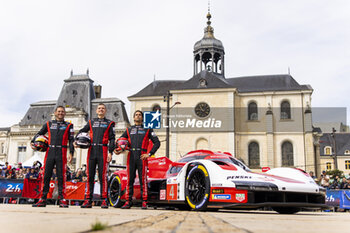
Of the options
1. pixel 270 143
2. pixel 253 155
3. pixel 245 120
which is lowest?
pixel 253 155

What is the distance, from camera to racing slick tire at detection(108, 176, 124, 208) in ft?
29.0

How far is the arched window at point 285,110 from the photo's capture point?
43.4m

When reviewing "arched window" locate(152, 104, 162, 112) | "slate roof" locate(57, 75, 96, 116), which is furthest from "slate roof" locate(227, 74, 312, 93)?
"slate roof" locate(57, 75, 96, 116)

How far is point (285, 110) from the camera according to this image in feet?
144

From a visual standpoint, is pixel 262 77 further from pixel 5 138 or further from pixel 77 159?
pixel 5 138

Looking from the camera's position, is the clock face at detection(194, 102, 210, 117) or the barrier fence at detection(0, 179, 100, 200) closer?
the barrier fence at detection(0, 179, 100, 200)

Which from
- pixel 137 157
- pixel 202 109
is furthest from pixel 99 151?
pixel 202 109

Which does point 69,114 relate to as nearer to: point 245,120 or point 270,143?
point 245,120

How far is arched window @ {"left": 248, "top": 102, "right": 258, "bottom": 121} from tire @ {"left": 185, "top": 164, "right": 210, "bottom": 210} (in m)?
38.0

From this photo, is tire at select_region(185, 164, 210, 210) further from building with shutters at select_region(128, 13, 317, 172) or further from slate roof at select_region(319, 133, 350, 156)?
slate roof at select_region(319, 133, 350, 156)

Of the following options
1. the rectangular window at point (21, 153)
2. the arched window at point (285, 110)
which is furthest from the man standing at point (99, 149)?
the rectangular window at point (21, 153)

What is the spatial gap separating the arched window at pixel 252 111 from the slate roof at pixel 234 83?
180 centimetres

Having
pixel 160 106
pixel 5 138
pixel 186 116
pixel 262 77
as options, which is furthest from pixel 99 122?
pixel 5 138

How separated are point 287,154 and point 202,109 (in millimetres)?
11138
